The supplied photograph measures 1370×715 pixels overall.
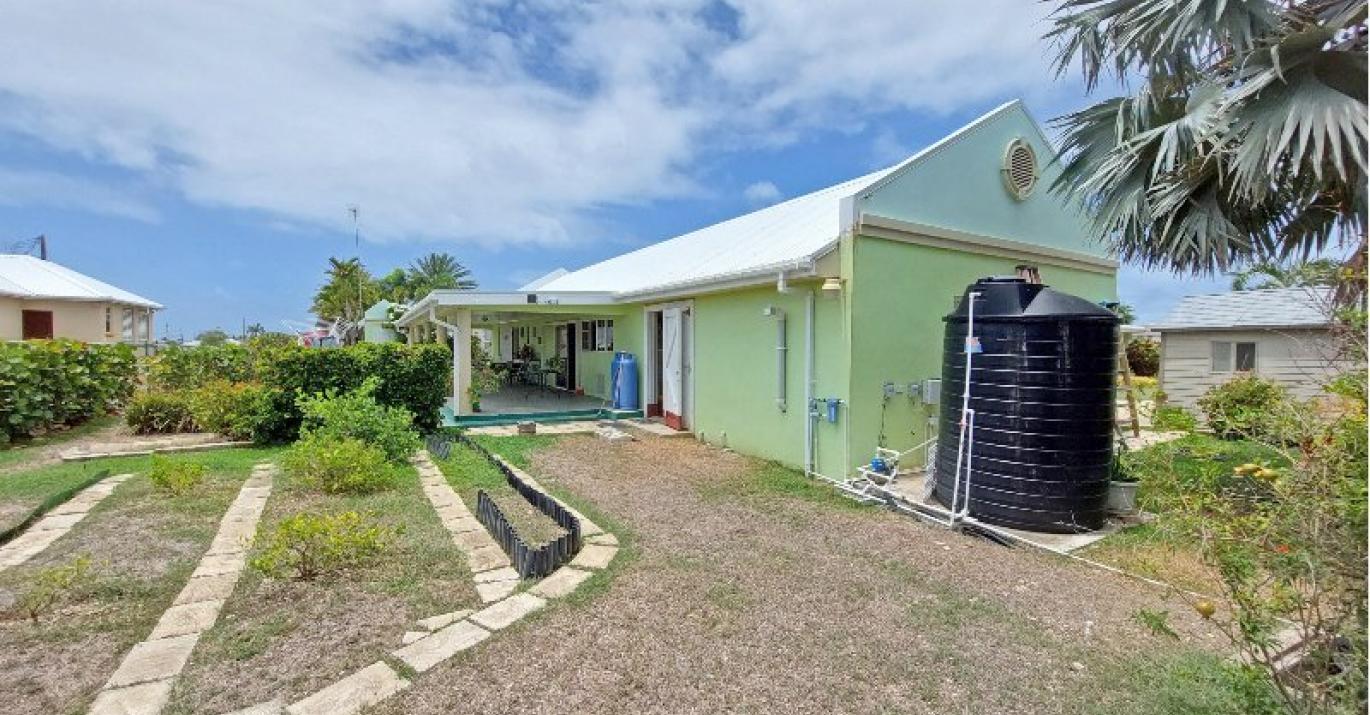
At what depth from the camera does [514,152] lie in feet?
55.8

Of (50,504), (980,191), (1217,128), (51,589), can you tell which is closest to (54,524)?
(50,504)

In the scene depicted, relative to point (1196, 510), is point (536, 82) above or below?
above

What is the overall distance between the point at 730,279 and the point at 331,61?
23.6ft

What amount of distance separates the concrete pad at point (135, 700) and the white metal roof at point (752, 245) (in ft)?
22.2

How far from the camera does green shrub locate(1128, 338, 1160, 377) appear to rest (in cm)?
2089

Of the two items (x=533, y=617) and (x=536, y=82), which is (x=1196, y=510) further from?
(x=536, y=82)

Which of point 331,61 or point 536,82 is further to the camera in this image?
point 536,82

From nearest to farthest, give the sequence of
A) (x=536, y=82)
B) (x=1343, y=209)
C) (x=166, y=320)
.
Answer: (x=1343, y=209)
(x=536, y=82)
(x=166, y=320)

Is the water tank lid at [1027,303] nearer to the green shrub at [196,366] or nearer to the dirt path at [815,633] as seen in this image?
the dirt path at [815,633]

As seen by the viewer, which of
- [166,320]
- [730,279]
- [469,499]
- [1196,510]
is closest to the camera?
[1196,510]

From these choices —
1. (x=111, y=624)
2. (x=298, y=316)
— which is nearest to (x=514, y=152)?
(x=111, y=624)

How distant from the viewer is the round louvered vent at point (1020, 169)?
9008 millimetres

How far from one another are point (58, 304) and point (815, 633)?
96.1 feet

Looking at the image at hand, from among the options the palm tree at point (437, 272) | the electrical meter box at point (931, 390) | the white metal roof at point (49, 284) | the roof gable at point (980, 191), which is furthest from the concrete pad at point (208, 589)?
the palm tree at point (437, 272)
